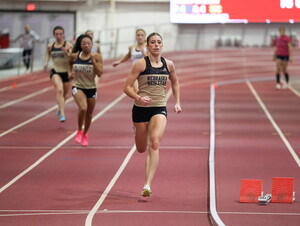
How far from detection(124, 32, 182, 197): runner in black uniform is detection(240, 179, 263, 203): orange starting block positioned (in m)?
1.10

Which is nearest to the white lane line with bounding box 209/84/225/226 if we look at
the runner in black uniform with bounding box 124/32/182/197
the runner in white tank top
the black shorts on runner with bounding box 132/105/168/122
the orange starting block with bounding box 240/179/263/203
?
the orange starting block with bounding box 240/179/263/203

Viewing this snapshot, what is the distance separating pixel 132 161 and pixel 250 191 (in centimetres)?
355

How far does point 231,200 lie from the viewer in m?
9.99

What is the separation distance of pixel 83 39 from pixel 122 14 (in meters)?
25.8

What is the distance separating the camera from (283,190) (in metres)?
9.84

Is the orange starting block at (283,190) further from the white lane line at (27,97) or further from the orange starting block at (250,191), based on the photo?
the white lane line at (27,97)

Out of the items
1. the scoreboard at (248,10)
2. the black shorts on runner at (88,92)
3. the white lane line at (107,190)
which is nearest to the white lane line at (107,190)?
Result: the white lane line at (107,190)

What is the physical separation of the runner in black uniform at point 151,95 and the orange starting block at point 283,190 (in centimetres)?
146

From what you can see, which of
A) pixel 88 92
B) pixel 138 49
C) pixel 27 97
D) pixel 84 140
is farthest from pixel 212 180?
pixel 27 97

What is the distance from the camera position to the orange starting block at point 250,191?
9.83 m

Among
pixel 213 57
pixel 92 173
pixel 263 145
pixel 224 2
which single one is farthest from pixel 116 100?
pixel 213 57

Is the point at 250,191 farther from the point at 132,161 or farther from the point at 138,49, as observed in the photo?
the point at 138,49

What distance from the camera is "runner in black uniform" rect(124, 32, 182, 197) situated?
33.2ft

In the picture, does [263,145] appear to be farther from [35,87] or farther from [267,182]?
[35,87]
